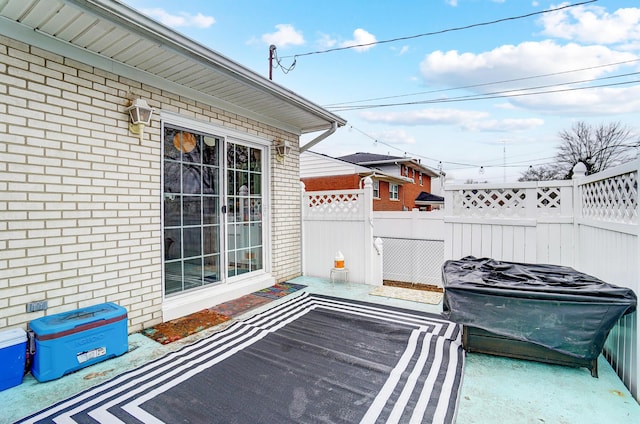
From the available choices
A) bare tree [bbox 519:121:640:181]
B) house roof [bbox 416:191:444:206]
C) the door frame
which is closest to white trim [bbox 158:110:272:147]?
the door frame

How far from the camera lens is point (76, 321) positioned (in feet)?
7.44

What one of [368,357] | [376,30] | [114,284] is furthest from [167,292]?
[376,30]

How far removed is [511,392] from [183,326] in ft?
9.79

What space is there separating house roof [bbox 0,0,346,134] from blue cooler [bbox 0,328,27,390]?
2.17 metres

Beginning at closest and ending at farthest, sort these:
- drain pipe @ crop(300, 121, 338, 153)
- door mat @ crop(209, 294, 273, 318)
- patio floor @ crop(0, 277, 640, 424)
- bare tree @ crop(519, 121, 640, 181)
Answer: patio floor @ crop(0, 277, 640, 424) < door mat @ crop(209, 294, 273, 318) < drain pipe @ crop(300, 121, 338, 153) < bare tree @ crop(519, 121, 640, 181)

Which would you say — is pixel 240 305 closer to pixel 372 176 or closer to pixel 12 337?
pixel 12 337

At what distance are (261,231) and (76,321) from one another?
8.86 ft

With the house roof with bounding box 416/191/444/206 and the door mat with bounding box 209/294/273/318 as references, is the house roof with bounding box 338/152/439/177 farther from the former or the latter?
the door mat with bounding box 209/294/273/318

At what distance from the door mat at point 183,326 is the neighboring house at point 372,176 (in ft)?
33.9

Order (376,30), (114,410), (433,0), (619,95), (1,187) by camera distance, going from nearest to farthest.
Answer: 1. (114,410)
2. (1,187)
3. (433,0)
4. (376,30)
5. (619,95)

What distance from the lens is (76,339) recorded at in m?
2.25

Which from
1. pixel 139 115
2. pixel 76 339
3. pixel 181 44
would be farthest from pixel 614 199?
pixel 76 339

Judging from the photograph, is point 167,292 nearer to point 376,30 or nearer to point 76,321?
point 76,321

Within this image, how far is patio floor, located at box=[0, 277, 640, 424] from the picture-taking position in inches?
70.2
